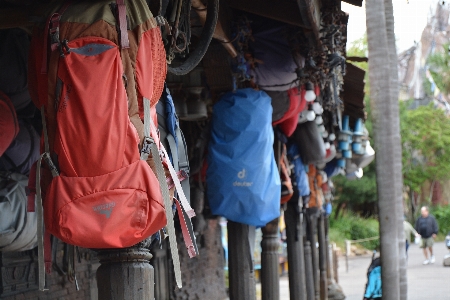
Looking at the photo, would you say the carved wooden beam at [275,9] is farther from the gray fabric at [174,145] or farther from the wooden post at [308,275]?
the wooden post at [308,275]

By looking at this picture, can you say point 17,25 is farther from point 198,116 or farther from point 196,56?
point 198,116

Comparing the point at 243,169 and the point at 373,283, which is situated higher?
the point at 243,169

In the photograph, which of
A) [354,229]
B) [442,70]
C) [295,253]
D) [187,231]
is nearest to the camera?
[187,231]

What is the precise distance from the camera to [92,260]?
28.7 ft

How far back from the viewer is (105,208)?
3447 millimetres

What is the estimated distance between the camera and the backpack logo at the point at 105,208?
135 inches

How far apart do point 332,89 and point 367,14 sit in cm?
90

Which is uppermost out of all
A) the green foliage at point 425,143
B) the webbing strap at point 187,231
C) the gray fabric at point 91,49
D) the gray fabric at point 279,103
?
the green foliage at point 425,143

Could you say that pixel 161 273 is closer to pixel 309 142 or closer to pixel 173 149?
pixel 309 142

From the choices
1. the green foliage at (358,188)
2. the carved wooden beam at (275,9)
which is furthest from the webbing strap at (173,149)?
the green foliage at (358,188)

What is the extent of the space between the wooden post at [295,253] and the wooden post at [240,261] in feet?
11.1

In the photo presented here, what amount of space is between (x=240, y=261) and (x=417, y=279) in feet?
41.2

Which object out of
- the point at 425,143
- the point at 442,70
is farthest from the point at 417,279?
the point at 442,70

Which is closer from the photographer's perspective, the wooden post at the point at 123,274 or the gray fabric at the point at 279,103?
the wooden post at the point at 123,274
